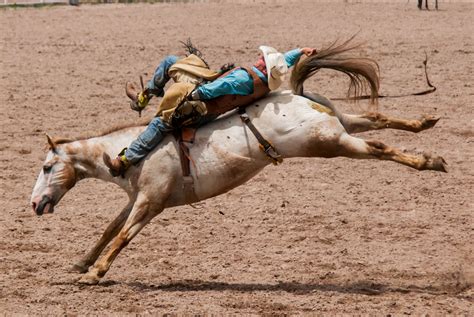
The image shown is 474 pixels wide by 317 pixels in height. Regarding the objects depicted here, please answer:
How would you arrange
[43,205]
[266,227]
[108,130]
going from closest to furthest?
[43,205] < [108,130] < [266,227]

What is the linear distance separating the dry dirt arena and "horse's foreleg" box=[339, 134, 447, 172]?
84cm

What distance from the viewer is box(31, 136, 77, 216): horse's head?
677 centimetres

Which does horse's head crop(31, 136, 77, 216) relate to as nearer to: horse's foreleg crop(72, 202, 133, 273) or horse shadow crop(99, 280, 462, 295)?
horse's foreleg crop(72, 202, 133, 273)

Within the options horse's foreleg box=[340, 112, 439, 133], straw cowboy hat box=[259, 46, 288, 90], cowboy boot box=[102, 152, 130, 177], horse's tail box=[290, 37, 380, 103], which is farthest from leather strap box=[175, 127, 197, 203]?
horse's foreleg box=[340, 112, 439, 133]

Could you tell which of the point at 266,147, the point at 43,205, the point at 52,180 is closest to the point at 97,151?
the point at 52,180

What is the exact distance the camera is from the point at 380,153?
6422 millimetres

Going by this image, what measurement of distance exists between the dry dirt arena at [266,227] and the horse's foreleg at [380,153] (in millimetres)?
838

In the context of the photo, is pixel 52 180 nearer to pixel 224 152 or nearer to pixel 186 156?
pixel 186 156

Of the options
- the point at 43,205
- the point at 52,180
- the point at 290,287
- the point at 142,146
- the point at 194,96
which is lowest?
the point at 290,287

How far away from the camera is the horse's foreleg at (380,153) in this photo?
6.38 metres

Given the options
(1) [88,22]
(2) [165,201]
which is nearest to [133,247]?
(2) [165,201]

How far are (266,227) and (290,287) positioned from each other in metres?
1.51

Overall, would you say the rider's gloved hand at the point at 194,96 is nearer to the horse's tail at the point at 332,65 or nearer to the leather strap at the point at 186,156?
the leather strap at the point at 186,156

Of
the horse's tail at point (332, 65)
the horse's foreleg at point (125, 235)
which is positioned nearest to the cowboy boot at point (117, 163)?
the horse's foreleg at point (125, 235)
